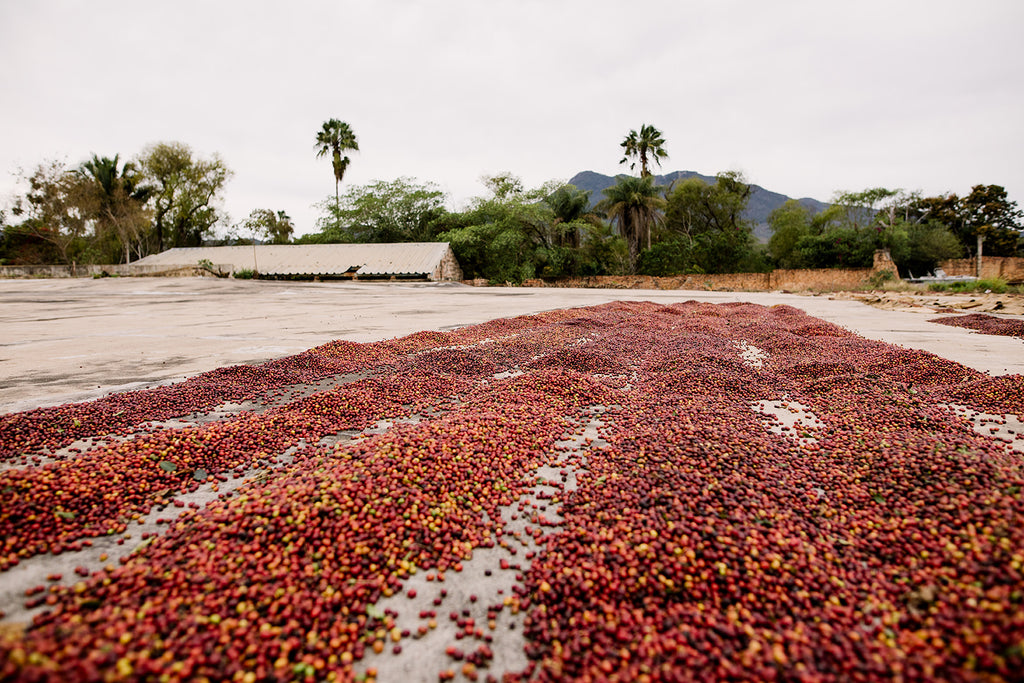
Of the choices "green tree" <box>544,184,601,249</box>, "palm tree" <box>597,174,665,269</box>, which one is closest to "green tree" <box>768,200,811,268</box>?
"palm tree" <box>597,174,665,269</box>

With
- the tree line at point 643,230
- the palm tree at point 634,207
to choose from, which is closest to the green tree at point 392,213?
the tree line at point 643,230

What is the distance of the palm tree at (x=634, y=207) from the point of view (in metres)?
33.7

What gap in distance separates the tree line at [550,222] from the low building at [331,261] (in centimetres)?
283

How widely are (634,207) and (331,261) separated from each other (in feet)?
74.6

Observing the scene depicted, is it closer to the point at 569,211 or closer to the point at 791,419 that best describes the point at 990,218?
the point at 569,211

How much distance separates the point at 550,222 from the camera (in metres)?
34.6

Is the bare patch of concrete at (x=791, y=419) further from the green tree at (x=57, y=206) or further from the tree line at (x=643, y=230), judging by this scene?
the green tree at (x=57, y=206)

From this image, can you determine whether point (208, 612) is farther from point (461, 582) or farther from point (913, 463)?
point (913, 463)

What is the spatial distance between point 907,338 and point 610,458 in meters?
7.80

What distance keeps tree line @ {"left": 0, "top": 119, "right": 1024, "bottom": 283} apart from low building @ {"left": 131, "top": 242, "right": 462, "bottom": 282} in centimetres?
283

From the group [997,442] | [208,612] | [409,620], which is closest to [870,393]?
[997,442]

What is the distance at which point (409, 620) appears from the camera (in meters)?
1.57

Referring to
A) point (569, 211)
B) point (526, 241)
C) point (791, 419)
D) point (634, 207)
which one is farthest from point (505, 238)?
point (791, 419)

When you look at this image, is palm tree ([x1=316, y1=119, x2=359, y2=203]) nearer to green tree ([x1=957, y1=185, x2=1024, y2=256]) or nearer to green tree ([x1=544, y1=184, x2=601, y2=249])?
green tree ([x1=544, y1=184, x2=601, y2=249])
